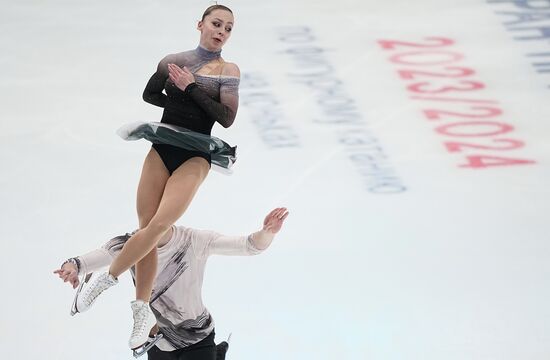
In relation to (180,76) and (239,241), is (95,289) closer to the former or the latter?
(239,241)

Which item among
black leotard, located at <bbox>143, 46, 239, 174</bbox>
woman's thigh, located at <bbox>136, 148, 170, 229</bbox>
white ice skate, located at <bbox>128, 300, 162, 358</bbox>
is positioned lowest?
white ice skate, located at <bbox>128, 300, 162, 358</bbox>

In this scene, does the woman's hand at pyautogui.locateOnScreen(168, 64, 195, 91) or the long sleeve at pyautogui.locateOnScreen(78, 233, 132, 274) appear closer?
the woman's hand at pyautogui.locateOnScreen(168, 64, 195, 91)

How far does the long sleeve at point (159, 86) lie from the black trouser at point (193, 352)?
1.18 meters

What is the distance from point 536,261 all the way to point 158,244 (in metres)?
3.31

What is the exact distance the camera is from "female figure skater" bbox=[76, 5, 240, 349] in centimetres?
631

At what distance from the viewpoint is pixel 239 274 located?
894cm

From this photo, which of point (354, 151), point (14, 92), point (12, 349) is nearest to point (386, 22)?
point (354, 151)

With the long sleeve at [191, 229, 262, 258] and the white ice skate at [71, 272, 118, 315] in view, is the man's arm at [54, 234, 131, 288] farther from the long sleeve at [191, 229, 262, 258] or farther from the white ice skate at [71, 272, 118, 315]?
the long sleeve at [191, 229, 262, 258]

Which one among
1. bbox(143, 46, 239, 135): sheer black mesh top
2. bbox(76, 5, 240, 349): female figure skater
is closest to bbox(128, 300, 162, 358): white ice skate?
bbox(76, 5, 240, 349): female figure skater

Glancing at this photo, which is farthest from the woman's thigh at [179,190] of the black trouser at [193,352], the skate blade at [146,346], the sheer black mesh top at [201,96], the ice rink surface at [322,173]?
the ice rink surface at [322,173]

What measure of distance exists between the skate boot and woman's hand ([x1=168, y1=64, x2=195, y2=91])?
A: 88cm

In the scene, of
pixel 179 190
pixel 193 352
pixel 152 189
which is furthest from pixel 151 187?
pixel 193 352

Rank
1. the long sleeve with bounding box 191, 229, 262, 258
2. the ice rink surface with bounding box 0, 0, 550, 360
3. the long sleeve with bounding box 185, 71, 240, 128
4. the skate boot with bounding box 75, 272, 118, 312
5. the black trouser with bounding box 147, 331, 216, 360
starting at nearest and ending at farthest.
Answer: the long sleeve with bounding box 185, 71, 240, 128 < the skate boot with bounding box 75, 272, 118, 312 < the long sleeve with bounding box 191, 229, 262, 258 < the black trouser with bounding box 147, 331, 216, 360 < the ice rink surface with bounding box 0, 0, 550, 360

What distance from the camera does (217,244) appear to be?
6.73 metres
